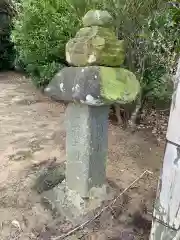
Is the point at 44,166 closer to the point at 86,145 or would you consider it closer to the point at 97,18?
the point at 86,145

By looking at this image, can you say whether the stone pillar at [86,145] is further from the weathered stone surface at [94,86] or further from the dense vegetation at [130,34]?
the dense vegetation at [130,34]

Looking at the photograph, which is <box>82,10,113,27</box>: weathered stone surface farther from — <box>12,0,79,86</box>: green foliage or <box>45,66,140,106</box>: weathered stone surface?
<box>12,0,79,86</box>: green foliage

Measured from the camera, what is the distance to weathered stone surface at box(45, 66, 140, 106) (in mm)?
2506

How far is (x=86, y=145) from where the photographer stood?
279 cm

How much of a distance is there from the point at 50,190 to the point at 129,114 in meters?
2.69

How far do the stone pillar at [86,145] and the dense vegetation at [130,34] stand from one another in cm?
127

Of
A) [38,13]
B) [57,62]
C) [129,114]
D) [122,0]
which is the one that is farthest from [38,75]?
[122,0]

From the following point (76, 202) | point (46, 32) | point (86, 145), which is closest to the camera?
point (86, 145)

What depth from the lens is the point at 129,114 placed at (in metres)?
5.54

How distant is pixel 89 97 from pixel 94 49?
406 mm

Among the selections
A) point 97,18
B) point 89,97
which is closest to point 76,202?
point 89,97

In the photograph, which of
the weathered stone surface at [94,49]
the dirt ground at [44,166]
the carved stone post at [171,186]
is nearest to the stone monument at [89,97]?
the weathered stone surface at [94,49]

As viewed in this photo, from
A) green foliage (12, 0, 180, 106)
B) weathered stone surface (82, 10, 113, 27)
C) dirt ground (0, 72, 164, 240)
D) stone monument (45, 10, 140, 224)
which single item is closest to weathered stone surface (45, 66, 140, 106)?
stone monument (45, 10, 140, 224)

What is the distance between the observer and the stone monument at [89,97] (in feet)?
8.36
